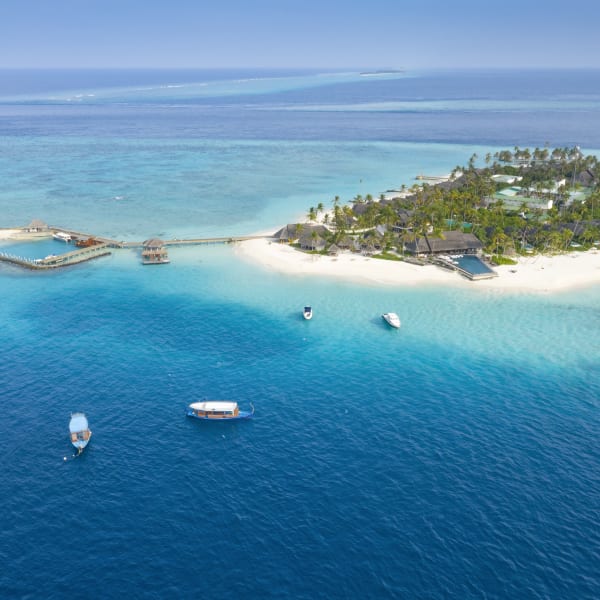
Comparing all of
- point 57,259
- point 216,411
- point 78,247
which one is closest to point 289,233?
point 78,247

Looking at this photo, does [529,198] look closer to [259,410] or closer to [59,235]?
[259,410]

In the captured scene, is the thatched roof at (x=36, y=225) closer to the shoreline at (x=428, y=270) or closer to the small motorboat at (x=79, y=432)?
the shoreline at (x=428, y=270)

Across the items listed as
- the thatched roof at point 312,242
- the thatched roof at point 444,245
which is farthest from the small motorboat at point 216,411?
the thatched roof at point 444,245

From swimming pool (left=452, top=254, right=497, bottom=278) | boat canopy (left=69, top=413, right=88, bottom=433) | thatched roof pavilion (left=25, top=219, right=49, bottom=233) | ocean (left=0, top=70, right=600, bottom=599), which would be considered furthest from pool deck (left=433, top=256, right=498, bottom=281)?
thatched roof pavilion (left=25, top=219, right=49, bottom=233)

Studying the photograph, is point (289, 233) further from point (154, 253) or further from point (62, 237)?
point (62, 237)

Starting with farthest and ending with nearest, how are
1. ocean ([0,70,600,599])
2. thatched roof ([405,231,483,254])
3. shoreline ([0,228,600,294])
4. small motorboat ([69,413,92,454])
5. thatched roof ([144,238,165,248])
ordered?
1. thatched roof ([144,238,165,248])
2. thatched roof ([405,231,483,254])
3. shoreline ([0,228,600,294])
4. small motorboat ([69,413,92,454])
5. ocean ([0,70,600,599])

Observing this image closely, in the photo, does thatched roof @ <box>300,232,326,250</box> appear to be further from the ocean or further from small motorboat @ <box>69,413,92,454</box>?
small motorboat @ <box>69,413,92,454</box>

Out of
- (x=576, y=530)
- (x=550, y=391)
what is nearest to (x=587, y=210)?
(x=550, y=391)
